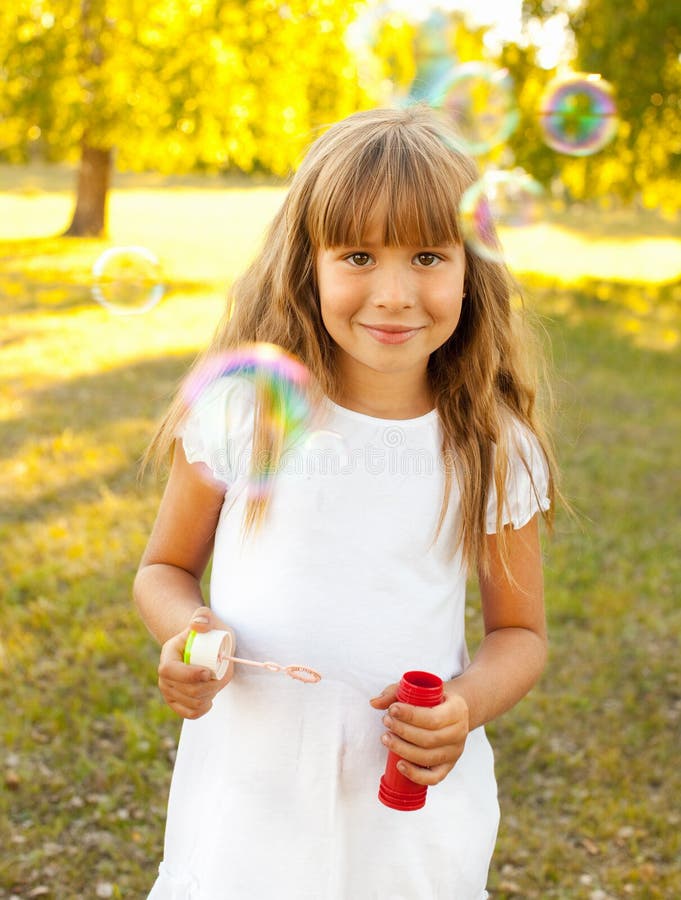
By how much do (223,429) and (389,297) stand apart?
347 millimetres

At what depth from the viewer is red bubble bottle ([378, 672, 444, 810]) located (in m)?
1.29

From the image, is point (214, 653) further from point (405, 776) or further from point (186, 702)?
point (405, 776)

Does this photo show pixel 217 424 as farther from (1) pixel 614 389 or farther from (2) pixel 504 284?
(1) pixel 614 389

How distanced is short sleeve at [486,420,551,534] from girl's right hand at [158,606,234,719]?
0.50 metres

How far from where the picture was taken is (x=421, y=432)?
158cm

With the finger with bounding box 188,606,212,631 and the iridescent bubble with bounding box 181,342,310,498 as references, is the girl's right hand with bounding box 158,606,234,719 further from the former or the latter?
the iridescent bubble with bounding box 181,342,310,498

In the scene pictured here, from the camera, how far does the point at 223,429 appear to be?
155 cm

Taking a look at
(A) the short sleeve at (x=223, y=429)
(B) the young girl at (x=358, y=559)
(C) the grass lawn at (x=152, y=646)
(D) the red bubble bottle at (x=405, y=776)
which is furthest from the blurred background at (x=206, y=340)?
(D) the red bubble bottle at (x=405, y=776)

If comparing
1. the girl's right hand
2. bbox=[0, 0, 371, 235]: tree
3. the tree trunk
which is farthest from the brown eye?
the tree trunk

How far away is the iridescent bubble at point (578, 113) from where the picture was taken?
6.92 meters

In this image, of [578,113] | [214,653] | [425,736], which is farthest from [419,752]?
[578,113]

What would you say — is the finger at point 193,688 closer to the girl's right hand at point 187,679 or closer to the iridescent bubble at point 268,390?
the girl's right hand at point 187,679

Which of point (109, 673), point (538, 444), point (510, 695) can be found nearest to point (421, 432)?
point (538, 444)

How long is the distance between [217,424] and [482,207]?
1.82ft
